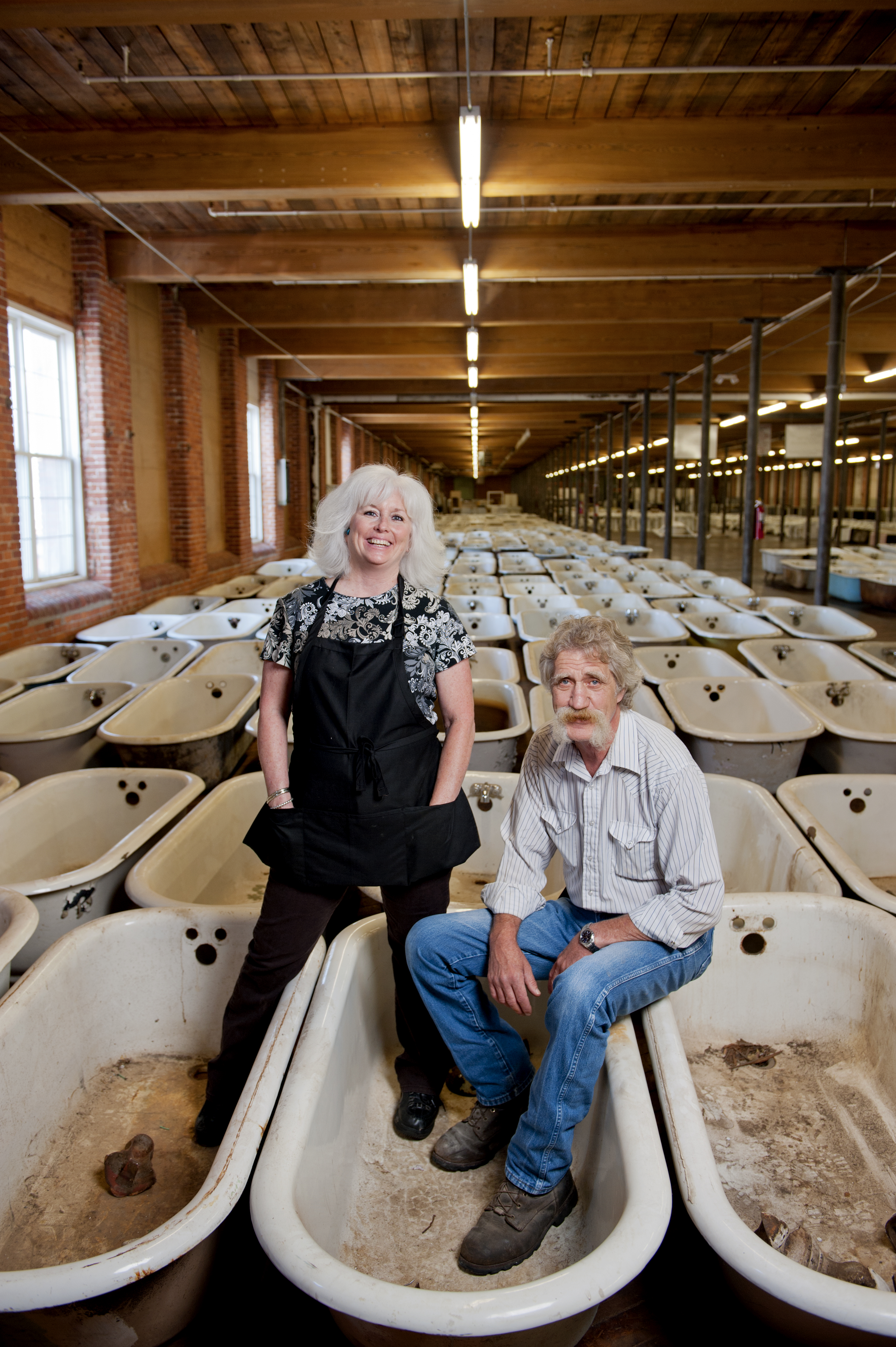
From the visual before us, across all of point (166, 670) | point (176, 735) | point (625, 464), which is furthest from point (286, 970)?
point (625, 464)

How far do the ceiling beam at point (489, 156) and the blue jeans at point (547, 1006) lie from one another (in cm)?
565

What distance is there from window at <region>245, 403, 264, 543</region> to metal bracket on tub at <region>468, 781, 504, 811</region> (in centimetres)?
1108

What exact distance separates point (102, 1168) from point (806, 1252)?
1.50 metres

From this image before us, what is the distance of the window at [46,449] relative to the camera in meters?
7.30

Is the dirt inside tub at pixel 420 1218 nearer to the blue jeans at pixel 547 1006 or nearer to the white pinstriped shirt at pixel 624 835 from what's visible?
the blue jeans at pixel 547 1006

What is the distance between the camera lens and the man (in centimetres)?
191

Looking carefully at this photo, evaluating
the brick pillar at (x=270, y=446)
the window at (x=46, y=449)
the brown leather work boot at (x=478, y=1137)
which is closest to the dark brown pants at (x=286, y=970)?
the brown leather work boot at (x=478, y=1137)

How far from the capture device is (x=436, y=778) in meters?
2.06

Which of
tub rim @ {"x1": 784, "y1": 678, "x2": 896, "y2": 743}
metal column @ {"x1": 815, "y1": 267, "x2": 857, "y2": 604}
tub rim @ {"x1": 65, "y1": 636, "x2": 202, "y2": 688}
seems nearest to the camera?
tub rim @ {"x1": 784, "y1": 678, "x2": 896, "y2": 743}

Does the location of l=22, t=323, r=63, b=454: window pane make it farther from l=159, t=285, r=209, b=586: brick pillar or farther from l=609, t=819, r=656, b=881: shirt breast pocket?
l=609, t=819, r=656, b=881: shirt breast pocket

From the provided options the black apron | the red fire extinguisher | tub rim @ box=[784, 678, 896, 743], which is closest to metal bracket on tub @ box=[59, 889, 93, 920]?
the black apron

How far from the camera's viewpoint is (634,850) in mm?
2014

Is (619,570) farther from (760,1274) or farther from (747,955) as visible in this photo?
(760,1274)

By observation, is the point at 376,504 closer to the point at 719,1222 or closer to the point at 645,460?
the point at 719,1222
